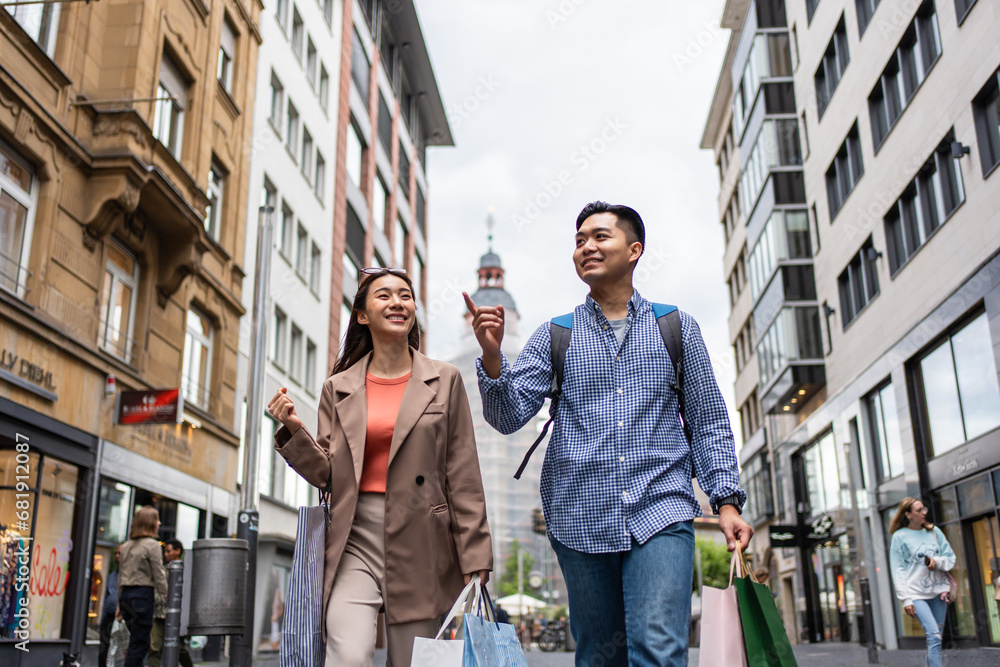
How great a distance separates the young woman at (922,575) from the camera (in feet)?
33.8

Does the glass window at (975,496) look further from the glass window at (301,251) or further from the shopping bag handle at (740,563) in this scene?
the glass window at (301,251)

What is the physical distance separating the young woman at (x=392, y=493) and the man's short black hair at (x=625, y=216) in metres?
0.88

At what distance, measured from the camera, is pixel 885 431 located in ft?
78.8

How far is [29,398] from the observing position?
13.3 m

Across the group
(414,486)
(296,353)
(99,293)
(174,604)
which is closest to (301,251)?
(296,353)

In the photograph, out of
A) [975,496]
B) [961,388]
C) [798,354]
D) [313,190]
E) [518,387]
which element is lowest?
[518,387]

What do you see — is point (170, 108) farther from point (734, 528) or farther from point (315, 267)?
point (734, 528)

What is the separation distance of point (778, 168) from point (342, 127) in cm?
1361

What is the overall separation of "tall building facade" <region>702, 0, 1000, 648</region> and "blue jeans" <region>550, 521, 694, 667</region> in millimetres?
14709

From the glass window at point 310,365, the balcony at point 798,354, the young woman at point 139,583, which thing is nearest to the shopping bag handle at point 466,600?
the young woman at point 139,583

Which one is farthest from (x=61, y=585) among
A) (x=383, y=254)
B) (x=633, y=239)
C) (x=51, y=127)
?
(x=383, y=254)

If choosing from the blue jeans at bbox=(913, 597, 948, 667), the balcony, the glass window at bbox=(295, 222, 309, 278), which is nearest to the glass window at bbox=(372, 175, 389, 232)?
the glass window at bbox=(295, 222, 309, 278)

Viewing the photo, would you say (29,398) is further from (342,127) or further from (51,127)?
(342,127)

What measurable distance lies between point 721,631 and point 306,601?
1.46 metres
